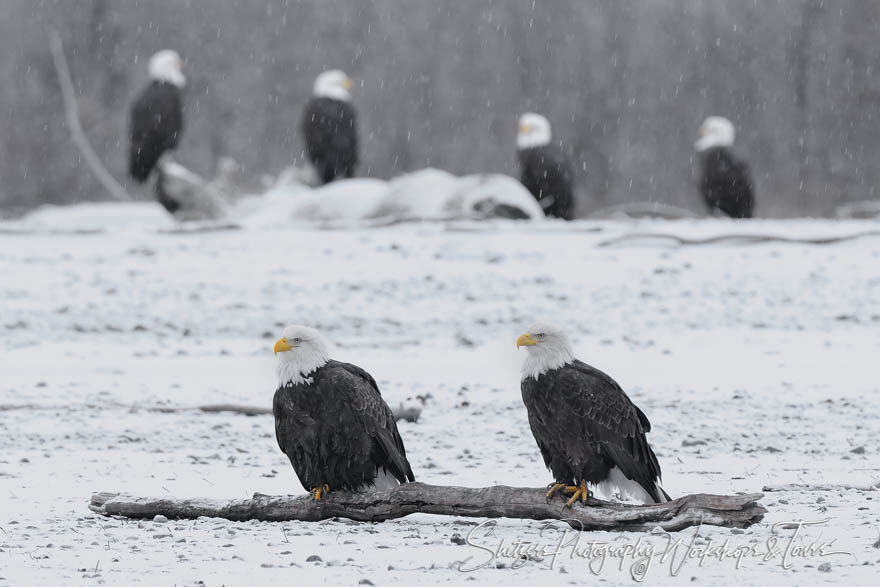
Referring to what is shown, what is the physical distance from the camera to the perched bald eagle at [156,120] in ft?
61.9

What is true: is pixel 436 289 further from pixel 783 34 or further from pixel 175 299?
pixel 783 34

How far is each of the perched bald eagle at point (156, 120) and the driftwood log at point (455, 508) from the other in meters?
15.1

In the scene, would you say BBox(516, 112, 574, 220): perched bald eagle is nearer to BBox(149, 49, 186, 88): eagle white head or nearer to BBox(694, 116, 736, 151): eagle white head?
BBox(694, 116, 736, 151): eagle white head

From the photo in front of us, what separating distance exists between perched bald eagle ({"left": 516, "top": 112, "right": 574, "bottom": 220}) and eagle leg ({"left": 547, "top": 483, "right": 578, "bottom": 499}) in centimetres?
1317

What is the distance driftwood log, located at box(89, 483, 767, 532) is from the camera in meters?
3.88

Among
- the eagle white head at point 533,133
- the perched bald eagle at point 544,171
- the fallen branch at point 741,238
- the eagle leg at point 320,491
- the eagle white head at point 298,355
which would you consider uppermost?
the eagle white head at point 533,133

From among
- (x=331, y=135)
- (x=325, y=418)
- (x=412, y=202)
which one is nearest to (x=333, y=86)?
(x=331, y=135)

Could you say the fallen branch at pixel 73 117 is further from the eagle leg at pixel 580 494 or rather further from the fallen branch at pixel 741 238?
the eagle leg at pixel 580 494

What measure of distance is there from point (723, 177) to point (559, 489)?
14955 millimetres

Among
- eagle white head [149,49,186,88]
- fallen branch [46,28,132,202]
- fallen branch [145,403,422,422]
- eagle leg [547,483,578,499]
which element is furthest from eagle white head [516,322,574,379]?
fallen branch [46,28,132,202]

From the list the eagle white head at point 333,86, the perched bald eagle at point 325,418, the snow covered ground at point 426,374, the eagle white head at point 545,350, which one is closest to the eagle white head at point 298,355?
the perched bald eagle at point 325,418

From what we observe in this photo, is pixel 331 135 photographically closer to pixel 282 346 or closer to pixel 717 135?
pixel 717 135

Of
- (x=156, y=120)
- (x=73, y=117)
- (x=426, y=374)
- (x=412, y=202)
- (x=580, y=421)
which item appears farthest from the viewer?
(x=73, y=117)

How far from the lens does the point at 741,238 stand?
12.3 m
